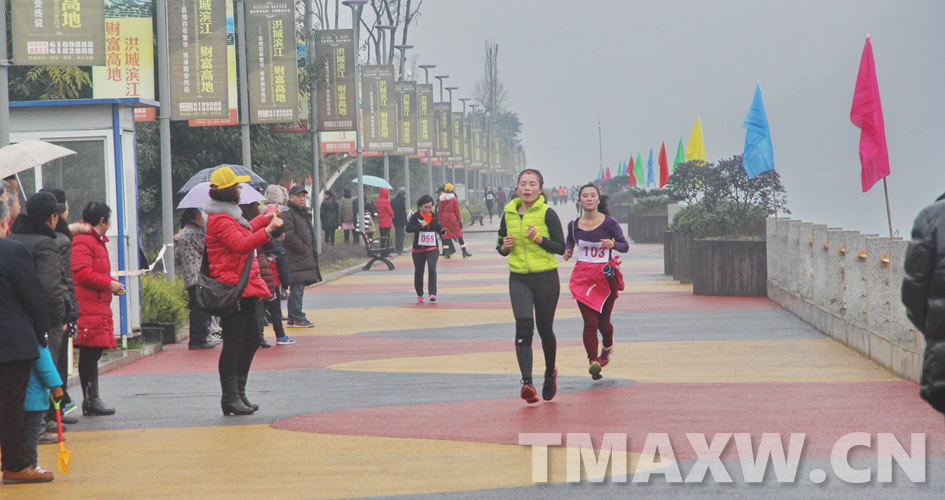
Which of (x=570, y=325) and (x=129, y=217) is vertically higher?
(x=129, y=217)


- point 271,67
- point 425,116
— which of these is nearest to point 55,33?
point 271,67

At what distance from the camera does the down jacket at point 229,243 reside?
964 cm

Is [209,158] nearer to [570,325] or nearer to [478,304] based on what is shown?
[478,304]

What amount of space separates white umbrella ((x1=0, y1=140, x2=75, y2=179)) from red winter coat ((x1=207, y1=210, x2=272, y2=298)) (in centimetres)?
190

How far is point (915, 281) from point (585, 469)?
3.00 metres

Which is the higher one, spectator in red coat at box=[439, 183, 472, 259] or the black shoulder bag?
spectator in red coat at box=[439, 183, 472, 259]

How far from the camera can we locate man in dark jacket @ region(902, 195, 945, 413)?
4762 mm

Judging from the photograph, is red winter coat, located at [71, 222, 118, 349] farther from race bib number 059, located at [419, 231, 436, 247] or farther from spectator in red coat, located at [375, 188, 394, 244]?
spectator in red coat, located at [375, 188, 394, 244]

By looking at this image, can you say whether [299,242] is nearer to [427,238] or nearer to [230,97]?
[427,238]

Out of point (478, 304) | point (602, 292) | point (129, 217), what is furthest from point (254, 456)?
point (478, 304)

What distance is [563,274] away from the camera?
27781 millimetres

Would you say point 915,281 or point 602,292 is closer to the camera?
point 915,281

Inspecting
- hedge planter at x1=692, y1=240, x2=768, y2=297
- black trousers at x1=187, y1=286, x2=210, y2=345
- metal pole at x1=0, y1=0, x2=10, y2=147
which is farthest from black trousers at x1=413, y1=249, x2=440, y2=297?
metal pole at x1=0, y1=0, x2=10, y2=147

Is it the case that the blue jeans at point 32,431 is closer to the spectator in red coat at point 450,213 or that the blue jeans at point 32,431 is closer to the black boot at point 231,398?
the black boot at point 231,398
